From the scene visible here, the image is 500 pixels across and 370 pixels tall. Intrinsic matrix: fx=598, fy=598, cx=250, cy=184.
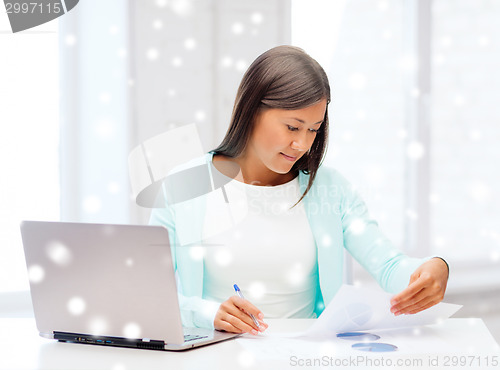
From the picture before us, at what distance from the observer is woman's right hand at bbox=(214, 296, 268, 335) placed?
103cm

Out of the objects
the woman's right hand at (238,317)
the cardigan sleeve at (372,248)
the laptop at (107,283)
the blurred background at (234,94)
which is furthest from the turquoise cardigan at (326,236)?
the blurred background at (234,94)

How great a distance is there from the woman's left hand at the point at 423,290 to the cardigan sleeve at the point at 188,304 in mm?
333

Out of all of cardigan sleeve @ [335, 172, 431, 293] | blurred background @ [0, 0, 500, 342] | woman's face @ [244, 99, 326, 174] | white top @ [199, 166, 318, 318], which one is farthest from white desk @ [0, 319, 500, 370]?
blurred background @ [0, 0, 500, 342]

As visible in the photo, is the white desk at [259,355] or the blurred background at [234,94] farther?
the blurred background at [234,94]

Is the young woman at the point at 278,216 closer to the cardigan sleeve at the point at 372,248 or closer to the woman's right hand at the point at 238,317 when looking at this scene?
the cardigan sleeve at the point at 372,248

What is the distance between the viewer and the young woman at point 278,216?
4.31 ft

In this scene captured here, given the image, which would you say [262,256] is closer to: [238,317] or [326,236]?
[326,236]

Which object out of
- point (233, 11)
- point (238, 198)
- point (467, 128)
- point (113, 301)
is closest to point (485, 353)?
point (113, 301)

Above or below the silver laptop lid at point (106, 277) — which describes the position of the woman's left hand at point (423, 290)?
below

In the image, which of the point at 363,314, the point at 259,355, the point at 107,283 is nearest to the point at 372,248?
the point at 363,314

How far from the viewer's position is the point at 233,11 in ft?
6.37

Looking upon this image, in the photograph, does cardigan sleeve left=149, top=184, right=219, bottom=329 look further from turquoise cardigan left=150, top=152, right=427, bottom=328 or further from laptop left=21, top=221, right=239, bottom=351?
laptop left=21, top=221, right=239, bottom=351

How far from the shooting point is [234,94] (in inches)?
76.8

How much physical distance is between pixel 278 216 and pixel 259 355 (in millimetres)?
535
